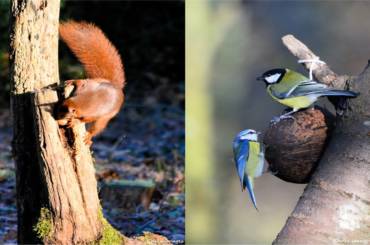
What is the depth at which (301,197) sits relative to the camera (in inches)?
101

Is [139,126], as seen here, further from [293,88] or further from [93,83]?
[293,88]

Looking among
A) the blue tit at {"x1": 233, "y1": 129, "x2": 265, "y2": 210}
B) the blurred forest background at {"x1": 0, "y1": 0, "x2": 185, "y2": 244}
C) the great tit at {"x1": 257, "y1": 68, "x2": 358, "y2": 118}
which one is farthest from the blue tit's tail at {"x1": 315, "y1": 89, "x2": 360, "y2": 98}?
the blurred forest background at {"x1": 0, "y1": 0, "x2": 185, "y2": 244}

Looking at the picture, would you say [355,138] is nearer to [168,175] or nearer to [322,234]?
[322,234]

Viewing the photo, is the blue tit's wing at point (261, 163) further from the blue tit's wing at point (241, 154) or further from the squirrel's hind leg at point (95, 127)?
the squirrel's hind leg at point (95, 127)

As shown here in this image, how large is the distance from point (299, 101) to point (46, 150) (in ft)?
3.12

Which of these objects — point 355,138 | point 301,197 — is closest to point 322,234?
point 301,197

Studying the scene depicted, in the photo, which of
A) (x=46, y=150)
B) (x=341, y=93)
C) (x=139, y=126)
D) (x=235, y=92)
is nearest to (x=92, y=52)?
(x=46, y=150)

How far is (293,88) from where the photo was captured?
253cm

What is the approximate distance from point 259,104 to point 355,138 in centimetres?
35

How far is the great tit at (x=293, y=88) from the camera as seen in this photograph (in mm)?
2502

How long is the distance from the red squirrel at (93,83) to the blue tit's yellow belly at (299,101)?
0.66 meters

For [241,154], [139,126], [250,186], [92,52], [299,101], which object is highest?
[92,52]

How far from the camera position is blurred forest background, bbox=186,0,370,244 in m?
2.52

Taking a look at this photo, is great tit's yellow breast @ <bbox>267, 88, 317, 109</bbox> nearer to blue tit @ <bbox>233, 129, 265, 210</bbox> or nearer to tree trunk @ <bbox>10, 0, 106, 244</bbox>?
blue tit @ <bbox>233, 129, 265, 210</bbox>
